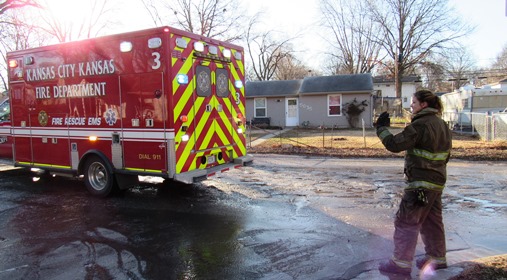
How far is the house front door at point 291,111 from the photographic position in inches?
1046

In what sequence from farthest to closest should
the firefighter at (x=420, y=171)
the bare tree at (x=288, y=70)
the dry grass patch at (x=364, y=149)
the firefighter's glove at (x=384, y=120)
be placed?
1. the bare tree at (x=288, y=70)
2. the dry grass patch at (x=364, y=149)
3. the firefighter's glove at (x=384, y=120)
4. the firefighter at (x=420, y=171)

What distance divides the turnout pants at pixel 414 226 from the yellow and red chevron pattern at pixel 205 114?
12.4ft

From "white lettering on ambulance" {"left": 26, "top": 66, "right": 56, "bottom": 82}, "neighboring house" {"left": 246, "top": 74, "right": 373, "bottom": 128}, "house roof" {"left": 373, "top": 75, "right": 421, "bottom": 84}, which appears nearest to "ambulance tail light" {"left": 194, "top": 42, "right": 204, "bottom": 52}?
"white lettering on ambulance" {"left": 26, "top": 66, "right": 56, "bottom": 82}

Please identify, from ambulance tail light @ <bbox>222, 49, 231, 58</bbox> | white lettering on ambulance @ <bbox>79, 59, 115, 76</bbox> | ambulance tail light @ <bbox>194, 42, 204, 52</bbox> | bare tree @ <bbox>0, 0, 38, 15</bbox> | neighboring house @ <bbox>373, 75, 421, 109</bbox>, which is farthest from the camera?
neighboring house @ <bbox>373, 75, 421, 109</bbox>

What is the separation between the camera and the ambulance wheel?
7254mm

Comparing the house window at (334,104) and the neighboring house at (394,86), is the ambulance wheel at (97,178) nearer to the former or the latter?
the house window at (334,104)

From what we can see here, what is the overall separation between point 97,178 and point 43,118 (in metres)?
1.85

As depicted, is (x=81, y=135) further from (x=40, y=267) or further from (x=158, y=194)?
(x=40, y=267)

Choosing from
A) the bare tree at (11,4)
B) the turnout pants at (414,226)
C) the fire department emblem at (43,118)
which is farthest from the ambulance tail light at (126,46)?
the bare tree at (11,4)

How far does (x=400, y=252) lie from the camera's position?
379cm

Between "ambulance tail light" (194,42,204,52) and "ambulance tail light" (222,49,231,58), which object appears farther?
"ambulance tail light" (222,49,231,58)

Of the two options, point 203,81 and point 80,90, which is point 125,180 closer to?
point 80,90

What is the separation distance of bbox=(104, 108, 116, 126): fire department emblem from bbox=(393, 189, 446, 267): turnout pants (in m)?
5.14

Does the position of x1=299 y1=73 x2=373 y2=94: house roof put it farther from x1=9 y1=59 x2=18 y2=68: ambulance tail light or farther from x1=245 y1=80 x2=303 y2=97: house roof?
x1=9 y1=59 x2=18 y2=68: ambulance tail light
